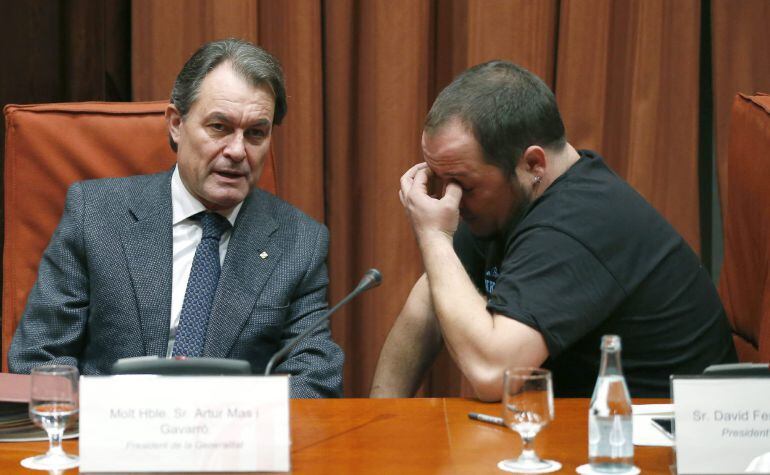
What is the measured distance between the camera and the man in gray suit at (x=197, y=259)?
217 cm

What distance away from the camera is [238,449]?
50.7 inches

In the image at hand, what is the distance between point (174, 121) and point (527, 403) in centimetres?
126

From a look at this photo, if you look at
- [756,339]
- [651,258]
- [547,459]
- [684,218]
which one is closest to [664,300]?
[651,258]

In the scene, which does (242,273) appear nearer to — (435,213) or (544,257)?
(435,213)

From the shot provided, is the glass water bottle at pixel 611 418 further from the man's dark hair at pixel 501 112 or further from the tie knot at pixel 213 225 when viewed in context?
the tie knot at pixel 213 225

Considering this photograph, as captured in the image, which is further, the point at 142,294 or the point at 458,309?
the point at 142,294

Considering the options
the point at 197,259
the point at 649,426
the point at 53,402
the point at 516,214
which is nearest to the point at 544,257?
the point at 516,214

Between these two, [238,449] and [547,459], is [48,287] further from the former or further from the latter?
[547,459]

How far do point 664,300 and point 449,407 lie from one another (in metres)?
0.51

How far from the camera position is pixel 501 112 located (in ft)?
6.64

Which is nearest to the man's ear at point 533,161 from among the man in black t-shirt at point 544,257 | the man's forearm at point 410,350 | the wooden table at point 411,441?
the man in black t-shirt at point 544,257

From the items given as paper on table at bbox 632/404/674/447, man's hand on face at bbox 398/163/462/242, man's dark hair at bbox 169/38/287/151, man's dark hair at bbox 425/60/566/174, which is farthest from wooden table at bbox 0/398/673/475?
man's dark hair at bbox 169/38/287/151

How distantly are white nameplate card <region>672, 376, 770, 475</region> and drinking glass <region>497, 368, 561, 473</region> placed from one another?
0.53 feet

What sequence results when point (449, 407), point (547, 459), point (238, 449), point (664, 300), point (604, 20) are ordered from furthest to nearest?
1. point (604, 20)
2. point (664, 300)
3. point (449, 407)
4. point (547, 459)
5. point (238, 449)
